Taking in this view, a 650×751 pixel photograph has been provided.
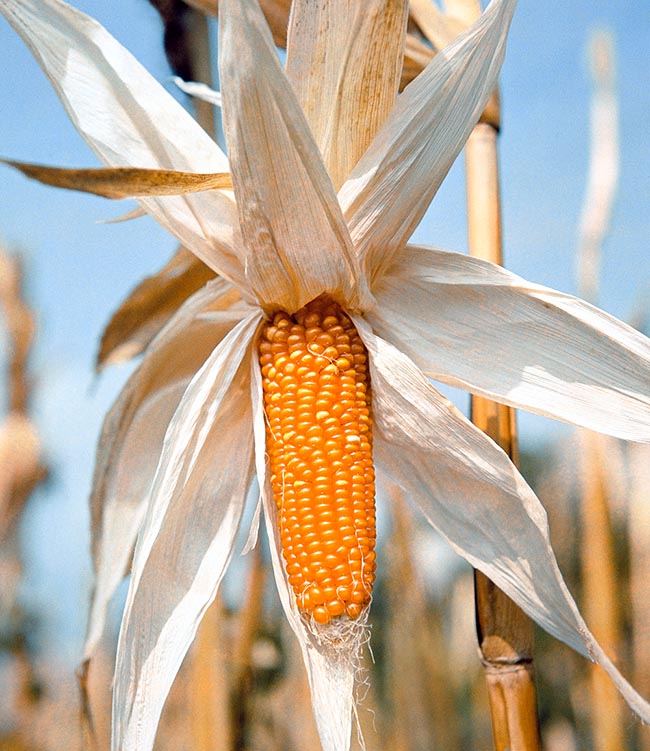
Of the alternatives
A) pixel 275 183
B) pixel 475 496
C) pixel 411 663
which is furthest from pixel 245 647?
pixel 275 183

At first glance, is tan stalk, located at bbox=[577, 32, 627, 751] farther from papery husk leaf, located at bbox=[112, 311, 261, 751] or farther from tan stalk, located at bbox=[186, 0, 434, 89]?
papery husk leaf, located at bbox=[112, 311, 261, 751]

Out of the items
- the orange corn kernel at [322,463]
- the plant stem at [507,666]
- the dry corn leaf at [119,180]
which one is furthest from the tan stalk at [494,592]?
the dry corn leaf at [119,180]

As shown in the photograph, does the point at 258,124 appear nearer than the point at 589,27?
Yes

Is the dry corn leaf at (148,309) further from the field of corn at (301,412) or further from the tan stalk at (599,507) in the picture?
the tan stalk at (599,507)

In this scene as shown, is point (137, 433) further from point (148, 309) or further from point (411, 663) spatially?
point (411, 663)

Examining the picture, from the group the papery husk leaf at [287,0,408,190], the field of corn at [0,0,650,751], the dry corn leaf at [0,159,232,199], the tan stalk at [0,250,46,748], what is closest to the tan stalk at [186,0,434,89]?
the field of corn at [0,0,650,751]

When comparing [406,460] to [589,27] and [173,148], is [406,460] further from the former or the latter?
[589,27]

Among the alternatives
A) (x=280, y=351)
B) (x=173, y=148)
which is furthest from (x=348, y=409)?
(x=173, y=148)
